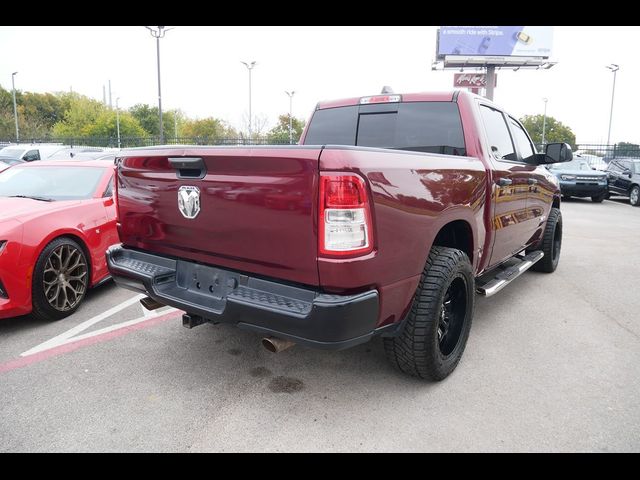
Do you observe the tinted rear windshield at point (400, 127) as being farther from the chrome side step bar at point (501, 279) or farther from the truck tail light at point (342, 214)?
the truck tail light at point (342, 214)

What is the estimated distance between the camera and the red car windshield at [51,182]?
15.7 feet

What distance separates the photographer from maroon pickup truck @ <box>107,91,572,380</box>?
7.30ft

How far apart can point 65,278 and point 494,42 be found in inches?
1687

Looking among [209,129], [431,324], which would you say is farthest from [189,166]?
[209,129]

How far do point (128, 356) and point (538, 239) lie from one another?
4.65 meters

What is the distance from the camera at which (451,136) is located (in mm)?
3662

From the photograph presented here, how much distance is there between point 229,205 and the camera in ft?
8.34

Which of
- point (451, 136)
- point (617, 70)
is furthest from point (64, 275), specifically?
point (617, 70)

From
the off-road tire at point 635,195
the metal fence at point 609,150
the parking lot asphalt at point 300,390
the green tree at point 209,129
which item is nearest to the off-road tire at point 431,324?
the parking lot asphalt at point 300,390

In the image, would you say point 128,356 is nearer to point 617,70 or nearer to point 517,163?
point 517,163

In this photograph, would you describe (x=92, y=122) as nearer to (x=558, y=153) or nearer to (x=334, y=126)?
(x=334, y=126)

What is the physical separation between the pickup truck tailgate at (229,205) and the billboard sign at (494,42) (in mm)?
41549

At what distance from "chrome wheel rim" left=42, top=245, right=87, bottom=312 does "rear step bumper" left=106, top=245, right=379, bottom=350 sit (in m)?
1.48
